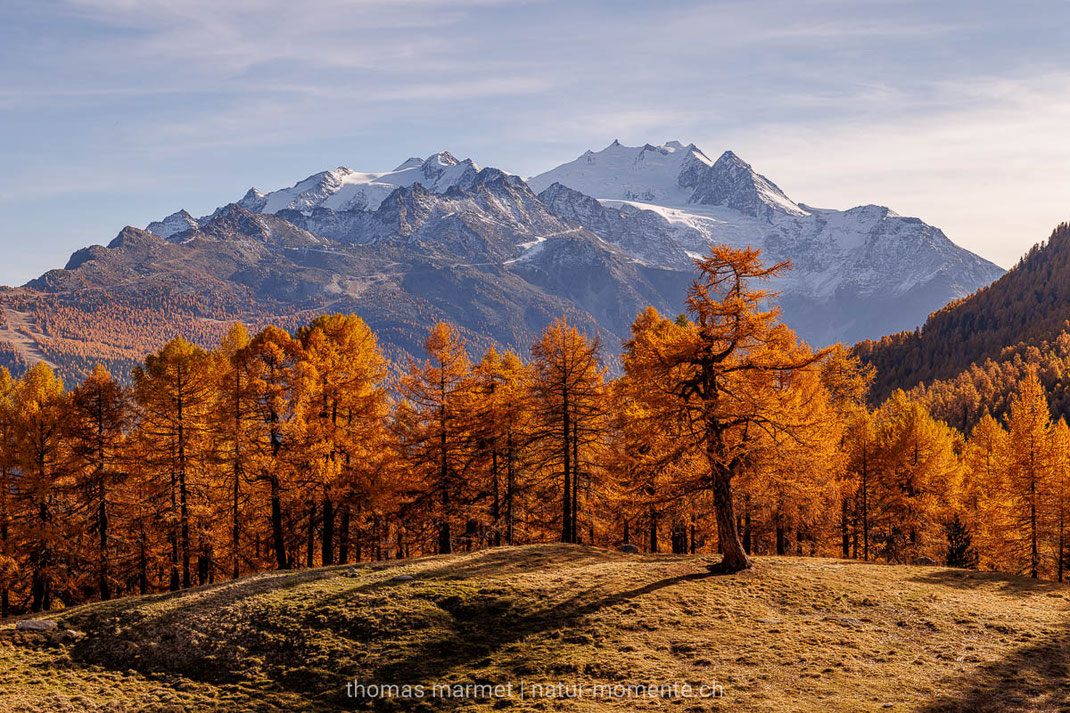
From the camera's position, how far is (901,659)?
20688 mm

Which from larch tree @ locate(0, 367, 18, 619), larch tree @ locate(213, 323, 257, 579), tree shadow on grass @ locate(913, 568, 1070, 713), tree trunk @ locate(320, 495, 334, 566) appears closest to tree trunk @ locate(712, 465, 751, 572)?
tree shadow on grass @ locate(913, 568, 1070, 713)

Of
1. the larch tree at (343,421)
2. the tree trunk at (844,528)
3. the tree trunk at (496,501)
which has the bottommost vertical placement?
the tree trunk at (844,528)

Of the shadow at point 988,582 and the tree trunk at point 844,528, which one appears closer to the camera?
the shadow at point 988,582

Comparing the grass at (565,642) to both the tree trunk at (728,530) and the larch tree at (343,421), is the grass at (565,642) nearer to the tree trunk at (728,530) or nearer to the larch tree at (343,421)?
the tree trunk at (728,530)

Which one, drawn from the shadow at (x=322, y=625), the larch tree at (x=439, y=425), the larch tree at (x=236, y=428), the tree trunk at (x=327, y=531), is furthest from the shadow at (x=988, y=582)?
the larch tree at (x=236, y=428)

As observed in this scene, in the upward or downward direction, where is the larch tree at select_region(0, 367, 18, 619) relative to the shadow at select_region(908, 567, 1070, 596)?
upward

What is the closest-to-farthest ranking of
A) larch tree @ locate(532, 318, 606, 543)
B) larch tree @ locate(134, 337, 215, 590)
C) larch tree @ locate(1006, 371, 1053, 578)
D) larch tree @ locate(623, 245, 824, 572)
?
larch tree @ locate(623, 245, 824, 572) → larch tree @ locate(134, 337, 215, 590) → larch tree @ locate(532, 318, 606, 543) → larch tree @ locate(1006, 371, 1053, 578)

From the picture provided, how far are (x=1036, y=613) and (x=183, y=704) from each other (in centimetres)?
2767

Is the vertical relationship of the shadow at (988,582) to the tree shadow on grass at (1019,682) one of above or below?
below

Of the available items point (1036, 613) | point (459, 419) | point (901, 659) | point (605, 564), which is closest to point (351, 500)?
point (459, 419)

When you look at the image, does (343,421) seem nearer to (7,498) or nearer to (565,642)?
(7,498)

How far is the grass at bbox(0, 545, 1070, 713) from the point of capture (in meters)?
19.3

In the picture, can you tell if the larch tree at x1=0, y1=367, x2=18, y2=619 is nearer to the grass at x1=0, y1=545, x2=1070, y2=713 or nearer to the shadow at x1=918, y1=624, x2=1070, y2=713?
the grass at x1=0, y1=545, x2=1070, y2=713

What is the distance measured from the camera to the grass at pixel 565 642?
1928 centimetres
